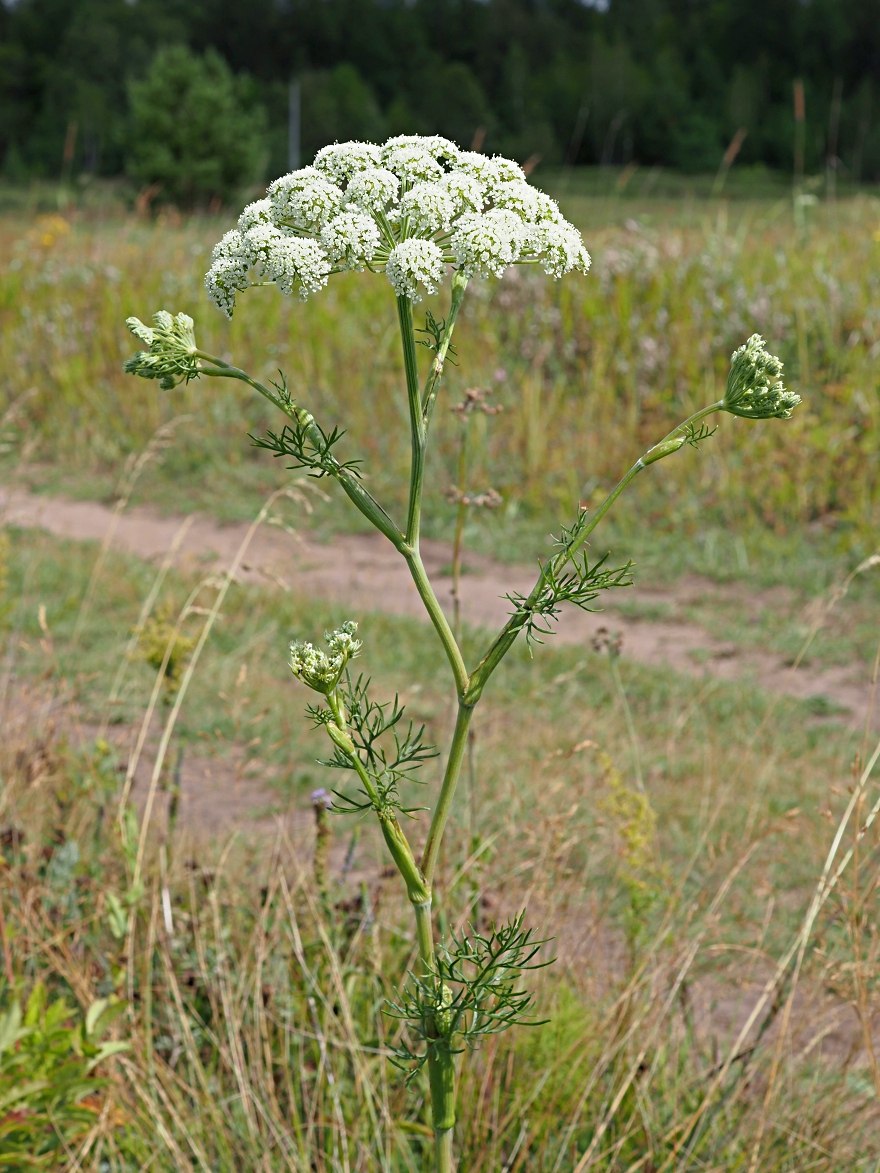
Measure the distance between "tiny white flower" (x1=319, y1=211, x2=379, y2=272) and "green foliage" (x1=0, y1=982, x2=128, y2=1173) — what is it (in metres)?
1.29

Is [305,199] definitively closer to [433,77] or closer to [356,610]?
[356,610]

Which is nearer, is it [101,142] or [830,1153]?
[830,1153]

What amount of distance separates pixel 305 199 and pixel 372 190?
0.07 metres

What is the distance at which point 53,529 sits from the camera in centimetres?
629

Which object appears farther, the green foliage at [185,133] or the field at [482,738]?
the green foliage at [185,133]

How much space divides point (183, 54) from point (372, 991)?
2948 centimetres

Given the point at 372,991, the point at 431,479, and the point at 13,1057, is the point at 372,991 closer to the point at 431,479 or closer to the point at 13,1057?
the point at 13,1057

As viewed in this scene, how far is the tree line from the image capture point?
95.1 ft

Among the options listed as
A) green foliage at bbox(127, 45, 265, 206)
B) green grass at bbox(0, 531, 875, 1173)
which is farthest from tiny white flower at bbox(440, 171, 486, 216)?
green foliage at bbox(127, 45, 265, 206)

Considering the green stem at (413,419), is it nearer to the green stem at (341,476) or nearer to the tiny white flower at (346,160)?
the green stem at (341,476)

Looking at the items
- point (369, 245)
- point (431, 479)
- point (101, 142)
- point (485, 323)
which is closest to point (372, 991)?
point (369, 245)

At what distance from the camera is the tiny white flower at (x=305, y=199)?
1090 millimetres

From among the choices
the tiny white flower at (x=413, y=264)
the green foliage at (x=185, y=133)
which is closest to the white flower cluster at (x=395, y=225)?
the tiny white flower at (x=413, y=264)

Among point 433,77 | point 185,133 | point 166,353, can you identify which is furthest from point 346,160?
point 433,77
